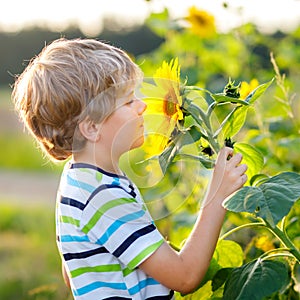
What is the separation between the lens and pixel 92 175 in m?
1.69

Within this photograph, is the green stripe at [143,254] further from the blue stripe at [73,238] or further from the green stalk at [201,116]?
the green stalk at [201,116]

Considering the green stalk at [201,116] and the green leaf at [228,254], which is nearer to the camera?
the green stalk at [201,116]

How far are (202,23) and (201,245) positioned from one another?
2.38 meters

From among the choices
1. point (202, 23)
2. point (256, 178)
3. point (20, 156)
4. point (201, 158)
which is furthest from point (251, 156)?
point (20, 156)

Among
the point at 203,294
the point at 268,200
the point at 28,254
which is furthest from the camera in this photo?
the point at 28,254

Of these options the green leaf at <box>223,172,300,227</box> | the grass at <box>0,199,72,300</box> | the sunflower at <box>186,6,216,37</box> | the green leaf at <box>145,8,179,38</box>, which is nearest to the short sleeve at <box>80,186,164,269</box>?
the green leaf at <box>223,172,300,227</box>

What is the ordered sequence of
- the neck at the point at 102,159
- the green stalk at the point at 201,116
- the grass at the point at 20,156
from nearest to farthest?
1. the green stalk at the point at 201,116
2. the neck at the point at 102,159
3. the grass at the point at 20,156

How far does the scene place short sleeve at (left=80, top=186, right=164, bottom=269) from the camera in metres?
1.64

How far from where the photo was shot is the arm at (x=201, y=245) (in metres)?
1.64

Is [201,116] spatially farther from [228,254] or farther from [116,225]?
[228,254]

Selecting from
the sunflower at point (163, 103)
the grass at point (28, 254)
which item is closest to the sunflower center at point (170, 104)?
the sunflower at point (163, 103)

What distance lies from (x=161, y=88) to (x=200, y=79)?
6.85ft

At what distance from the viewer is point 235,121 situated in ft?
5.38

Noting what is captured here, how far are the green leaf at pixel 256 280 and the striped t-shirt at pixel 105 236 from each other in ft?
0.45
